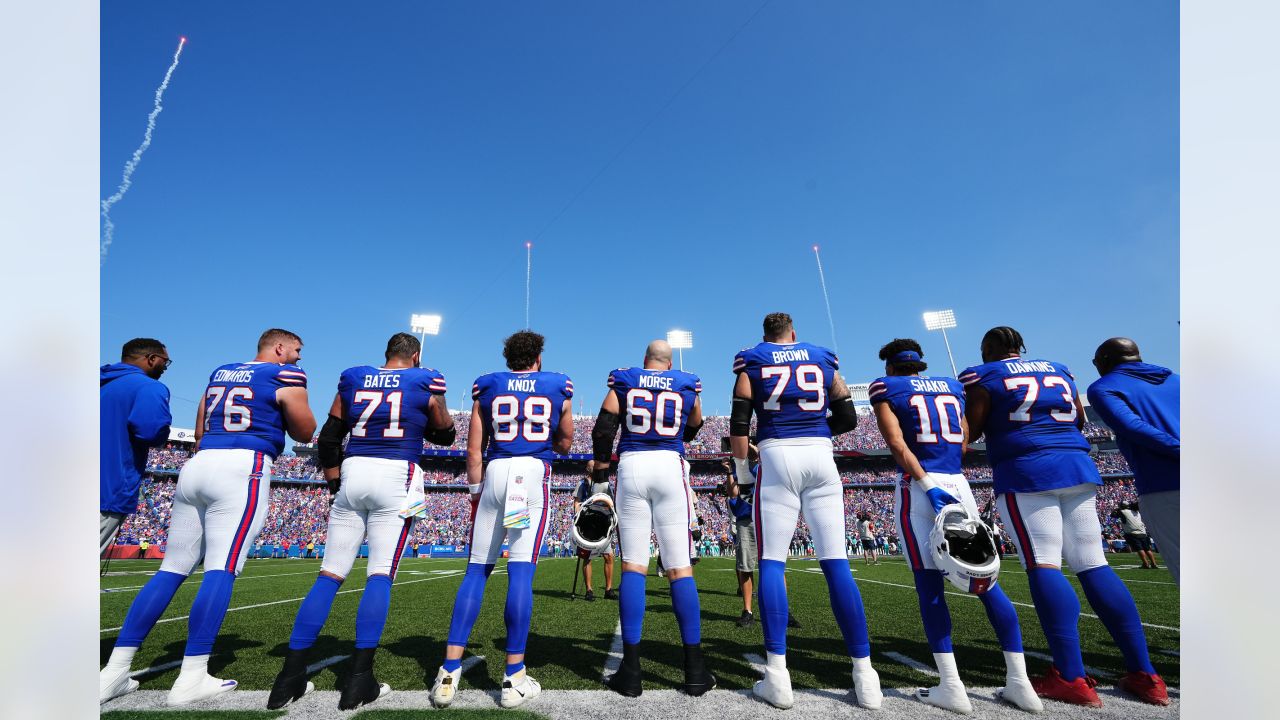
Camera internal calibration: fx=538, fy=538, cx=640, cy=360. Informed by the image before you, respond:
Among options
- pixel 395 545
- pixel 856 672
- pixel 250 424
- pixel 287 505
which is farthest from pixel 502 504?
pixel 287 505

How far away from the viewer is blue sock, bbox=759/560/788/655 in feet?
11.1

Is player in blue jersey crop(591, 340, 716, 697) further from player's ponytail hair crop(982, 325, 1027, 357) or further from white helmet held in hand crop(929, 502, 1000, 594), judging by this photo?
player's ponytail hair crop(982, 325, 1027, 357)

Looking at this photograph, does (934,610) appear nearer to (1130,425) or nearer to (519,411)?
(1130,425)

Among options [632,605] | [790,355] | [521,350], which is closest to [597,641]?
[632,605]

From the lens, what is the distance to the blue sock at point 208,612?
11.7 feet

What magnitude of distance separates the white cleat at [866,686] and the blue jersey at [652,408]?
1786 millimetres

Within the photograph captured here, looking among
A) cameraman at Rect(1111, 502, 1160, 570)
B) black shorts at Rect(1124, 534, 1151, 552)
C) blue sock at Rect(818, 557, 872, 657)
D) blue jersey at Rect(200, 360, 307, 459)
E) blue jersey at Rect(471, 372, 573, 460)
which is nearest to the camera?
blue sock at Rect(818, 557, 872, 657)

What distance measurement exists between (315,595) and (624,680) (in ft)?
7.05

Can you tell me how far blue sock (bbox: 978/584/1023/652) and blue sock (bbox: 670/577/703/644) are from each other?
1802mm

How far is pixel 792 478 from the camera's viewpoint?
369cm

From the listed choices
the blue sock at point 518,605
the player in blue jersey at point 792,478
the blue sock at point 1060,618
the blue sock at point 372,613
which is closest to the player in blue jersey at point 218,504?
the blue sock at point 372,613

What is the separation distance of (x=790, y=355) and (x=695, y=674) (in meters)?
2.26

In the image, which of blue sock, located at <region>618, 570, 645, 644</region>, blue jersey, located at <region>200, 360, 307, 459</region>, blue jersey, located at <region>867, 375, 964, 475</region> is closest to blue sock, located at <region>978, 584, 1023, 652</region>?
blue jersey, located at <region>867, 375, 964, 475</region>

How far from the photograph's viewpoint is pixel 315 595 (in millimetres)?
3631
